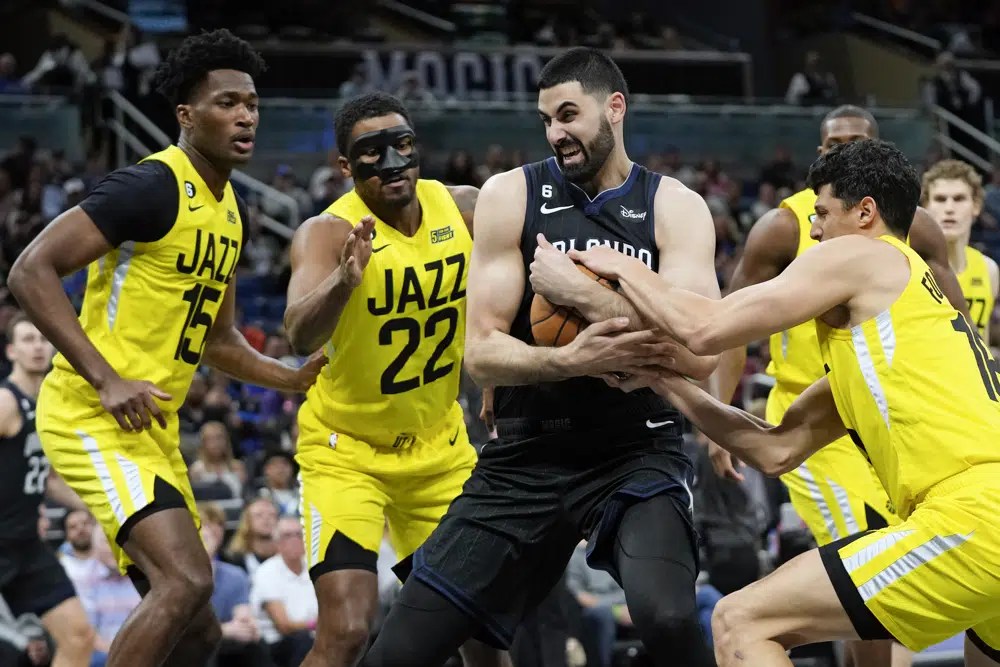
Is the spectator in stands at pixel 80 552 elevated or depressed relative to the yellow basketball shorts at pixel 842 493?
depressed

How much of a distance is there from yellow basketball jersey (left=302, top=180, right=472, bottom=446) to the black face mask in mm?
178

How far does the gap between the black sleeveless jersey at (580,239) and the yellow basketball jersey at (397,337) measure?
0.74m

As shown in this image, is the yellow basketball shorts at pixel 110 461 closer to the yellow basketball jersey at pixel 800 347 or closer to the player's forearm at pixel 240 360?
the player's forearm at pixel 240 360

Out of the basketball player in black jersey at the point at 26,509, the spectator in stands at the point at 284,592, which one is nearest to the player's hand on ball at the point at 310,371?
the basketball player in black jersey at the point at 26,509

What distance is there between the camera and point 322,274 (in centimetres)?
543

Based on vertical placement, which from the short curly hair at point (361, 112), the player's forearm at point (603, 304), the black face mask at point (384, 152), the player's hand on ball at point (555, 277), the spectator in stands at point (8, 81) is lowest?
the player's forearm at point (603, 304)

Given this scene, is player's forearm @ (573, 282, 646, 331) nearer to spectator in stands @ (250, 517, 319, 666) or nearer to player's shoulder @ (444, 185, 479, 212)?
player's shoulder @ (444, 185, 479, 212)

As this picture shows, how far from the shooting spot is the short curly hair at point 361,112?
552cm

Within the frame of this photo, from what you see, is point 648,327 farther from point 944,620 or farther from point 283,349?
point 283,349

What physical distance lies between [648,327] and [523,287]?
515mm

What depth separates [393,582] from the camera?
8.57 meters

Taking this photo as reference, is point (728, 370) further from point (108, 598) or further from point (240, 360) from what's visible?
point (108, 598)

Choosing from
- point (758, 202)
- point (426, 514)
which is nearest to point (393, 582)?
point (426, 514)

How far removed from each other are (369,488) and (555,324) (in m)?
1.22
